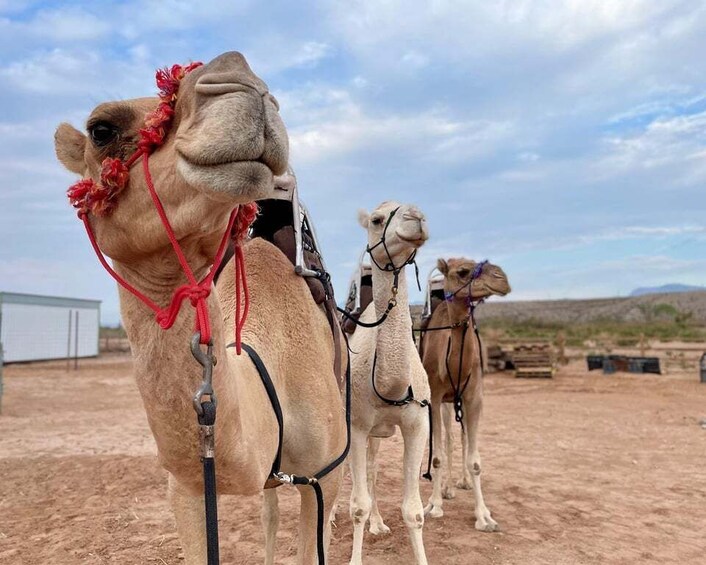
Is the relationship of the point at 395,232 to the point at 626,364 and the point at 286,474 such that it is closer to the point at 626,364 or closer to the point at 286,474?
the point at 286,474

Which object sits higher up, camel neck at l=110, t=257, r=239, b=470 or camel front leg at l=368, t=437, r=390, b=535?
camel neck at l=110, t=257, r=239, b=470

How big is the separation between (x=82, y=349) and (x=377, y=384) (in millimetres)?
31788

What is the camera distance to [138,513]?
630 cm

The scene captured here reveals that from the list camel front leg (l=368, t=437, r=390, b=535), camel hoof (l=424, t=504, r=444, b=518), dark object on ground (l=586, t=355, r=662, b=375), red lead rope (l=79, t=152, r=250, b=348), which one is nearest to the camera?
red lead rope (l=79, t=152, r=250, b=348)

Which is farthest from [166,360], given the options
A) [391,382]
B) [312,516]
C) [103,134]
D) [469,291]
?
[469,291]

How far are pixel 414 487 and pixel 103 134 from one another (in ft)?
11.8

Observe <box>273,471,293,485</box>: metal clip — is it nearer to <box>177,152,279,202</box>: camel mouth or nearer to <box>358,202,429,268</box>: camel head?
<box>177,152,279,202</box>: camel mouth

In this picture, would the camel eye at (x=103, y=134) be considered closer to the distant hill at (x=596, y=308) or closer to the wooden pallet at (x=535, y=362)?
the wooden pallet at (x=535, y=362)

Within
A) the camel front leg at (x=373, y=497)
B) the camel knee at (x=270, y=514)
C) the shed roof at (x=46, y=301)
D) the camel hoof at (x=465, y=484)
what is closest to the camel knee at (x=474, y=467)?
the camel front leg at (x=373, y=497)

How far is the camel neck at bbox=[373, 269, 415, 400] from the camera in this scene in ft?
15.0

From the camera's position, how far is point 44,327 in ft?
97.5

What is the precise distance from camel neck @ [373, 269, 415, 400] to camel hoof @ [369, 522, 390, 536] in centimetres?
175

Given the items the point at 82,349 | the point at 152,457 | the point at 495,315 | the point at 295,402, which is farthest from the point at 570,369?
the point at 495,315

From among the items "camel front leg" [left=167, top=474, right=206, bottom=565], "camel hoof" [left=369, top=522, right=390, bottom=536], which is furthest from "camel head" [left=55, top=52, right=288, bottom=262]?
"camel hoof" [left=369, top=522, right=390, bottom=536]
